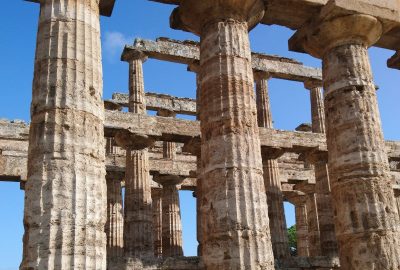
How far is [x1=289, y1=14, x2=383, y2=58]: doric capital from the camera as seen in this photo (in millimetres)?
A: 12461

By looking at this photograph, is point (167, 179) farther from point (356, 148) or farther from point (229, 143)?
point (229, 143)

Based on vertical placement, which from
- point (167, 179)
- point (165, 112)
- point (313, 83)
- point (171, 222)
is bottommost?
point (171, 222)

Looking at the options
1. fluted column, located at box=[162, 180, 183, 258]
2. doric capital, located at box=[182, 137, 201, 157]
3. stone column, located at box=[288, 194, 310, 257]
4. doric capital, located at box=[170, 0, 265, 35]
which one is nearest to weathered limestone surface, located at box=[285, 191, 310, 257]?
stone column, located at box=[288, 194, 310, 257]

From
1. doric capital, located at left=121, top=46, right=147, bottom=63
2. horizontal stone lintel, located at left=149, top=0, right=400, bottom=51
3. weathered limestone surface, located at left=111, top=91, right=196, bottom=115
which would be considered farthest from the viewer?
weathered limestone surface, located at left=111, top=91, right=196, bottom=115

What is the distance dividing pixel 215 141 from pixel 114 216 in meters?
13.3

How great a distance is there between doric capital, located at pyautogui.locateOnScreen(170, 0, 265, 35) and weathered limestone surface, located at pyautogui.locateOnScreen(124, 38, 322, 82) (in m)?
11.6

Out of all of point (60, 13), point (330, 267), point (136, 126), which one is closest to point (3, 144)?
point (136, 126)

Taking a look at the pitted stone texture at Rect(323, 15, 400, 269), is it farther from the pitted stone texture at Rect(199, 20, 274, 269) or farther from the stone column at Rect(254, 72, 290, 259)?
the stone column at Rect(254, 72, 290, 259)

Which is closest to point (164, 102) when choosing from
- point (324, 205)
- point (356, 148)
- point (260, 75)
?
point (260, 75)

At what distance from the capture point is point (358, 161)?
38.7 feet

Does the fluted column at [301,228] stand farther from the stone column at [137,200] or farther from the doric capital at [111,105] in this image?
the stone column at [137,200]

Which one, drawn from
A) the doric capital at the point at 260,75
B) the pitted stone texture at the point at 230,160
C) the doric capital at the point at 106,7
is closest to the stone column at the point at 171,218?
the doric capital at the point at 260,75

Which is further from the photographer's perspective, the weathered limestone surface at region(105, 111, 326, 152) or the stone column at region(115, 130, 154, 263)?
the stone column at region(115, 130, 154, 263)

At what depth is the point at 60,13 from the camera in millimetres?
8977
